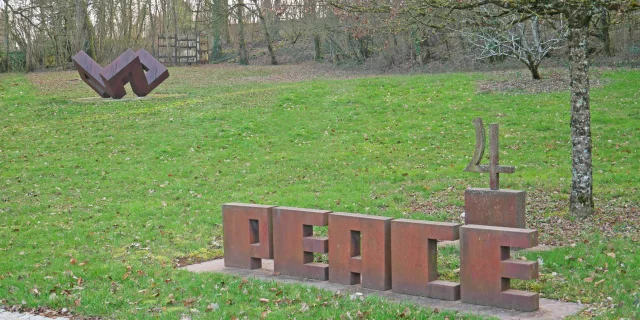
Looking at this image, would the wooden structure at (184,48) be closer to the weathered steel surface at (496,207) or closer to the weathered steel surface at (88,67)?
the weathered steel surface at (88,67)

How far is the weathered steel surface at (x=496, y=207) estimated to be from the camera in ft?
29.3

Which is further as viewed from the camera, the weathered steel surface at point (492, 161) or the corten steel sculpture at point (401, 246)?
the weathered steel surface at point (492, 161)

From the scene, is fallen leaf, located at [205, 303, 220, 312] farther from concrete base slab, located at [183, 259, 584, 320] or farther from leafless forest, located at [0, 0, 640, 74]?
leafless forest, located at [0, 0, 640, 74]

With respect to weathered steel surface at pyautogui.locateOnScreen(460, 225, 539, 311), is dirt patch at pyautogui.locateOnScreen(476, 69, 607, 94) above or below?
above

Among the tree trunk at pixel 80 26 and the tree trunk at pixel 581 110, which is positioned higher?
the tree trunk at pixel 80 26

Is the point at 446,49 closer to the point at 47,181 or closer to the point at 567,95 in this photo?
the point at 567,95

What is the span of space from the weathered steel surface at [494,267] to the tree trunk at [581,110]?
4.44 m

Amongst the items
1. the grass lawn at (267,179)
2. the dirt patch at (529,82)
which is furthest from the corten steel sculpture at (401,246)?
the dirt patch at (529,82)

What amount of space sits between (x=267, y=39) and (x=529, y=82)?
22322 mm

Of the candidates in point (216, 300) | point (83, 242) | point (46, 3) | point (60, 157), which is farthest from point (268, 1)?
point (216, 300)

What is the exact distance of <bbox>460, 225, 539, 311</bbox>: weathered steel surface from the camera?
23.6ft

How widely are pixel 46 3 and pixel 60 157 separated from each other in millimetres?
27518

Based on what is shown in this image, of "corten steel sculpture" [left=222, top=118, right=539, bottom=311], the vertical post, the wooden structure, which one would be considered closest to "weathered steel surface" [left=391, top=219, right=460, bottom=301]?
"corten steel sculpture" [left=222, top=118, right=539, bottom=311]

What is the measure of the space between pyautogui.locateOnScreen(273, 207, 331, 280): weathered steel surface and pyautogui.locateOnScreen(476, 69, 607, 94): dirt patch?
16.9 m
